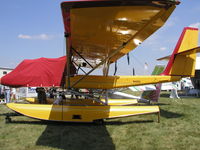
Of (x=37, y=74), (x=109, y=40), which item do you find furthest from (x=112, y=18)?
(x=37, y=74)

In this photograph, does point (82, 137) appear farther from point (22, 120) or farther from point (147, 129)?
point (22, 120)

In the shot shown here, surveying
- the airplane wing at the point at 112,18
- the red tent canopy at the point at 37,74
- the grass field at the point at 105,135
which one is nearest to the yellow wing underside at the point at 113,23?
the airplane wing at the point at 112,18

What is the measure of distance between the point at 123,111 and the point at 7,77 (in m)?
3.87

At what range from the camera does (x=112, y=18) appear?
3.29m

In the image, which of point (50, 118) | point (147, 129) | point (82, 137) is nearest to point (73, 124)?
point (50, 118)

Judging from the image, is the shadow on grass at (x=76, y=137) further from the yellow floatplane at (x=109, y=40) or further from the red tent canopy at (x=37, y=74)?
the red tent canopy at (x=37, y=74)

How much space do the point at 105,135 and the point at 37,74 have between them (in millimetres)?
2955

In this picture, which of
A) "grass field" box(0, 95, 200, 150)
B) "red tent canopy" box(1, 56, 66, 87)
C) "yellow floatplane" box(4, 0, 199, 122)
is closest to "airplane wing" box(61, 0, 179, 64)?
"yellow floatplane" box(4, 0, 199, 122)

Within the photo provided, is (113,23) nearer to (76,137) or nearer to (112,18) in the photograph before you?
(112,18)

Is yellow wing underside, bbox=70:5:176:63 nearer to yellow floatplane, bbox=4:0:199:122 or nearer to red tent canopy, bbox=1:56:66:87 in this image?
yellow floatplane, bbox=4:0:199:122

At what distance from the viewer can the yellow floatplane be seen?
285 cm

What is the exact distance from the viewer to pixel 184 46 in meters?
6.76

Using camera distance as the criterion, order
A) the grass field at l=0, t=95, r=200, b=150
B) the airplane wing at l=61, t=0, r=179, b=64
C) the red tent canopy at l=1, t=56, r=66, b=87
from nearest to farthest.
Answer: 1. the airplane wing at l=61, t=0, r=179, b=64
2. the grass field at l=0, t=95, r=200, b=150
3. the red tent canopy at l=1, t=56, r=66, b=87

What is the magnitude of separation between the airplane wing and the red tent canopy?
71.1 inches
